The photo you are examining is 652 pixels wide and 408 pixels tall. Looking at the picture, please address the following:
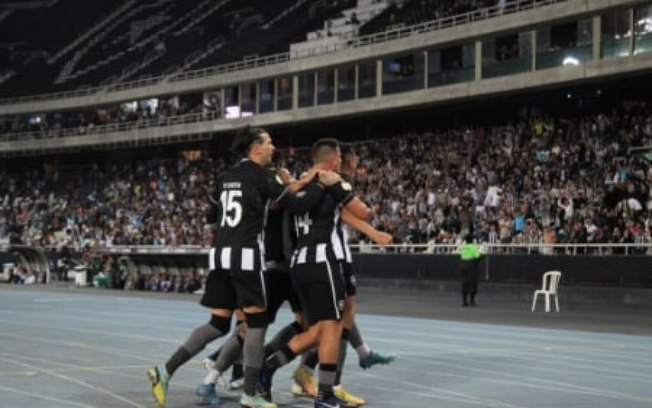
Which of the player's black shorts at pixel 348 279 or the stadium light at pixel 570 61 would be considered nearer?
the player's black shorts at pixel 348 279

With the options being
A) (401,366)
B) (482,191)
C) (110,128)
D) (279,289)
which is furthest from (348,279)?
(110,128)

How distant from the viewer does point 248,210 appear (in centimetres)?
853

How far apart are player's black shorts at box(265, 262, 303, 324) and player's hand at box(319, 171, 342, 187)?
1.01 meters

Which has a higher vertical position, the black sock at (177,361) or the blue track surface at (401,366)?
the black sock at (177,361)

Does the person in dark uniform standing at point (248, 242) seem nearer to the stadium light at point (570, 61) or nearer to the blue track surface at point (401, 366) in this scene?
the blue track surface at point (401, 366)

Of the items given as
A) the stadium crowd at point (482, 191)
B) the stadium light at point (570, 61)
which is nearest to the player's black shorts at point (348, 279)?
the stadium crowd at point (482, 191)

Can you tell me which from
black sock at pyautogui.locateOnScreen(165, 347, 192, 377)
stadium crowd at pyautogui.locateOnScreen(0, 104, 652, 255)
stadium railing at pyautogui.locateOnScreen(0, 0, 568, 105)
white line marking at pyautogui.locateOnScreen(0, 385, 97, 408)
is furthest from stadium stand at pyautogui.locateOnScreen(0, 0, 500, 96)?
black sock at pyautogui.locateOnScreen(165, 347, 192, 377)

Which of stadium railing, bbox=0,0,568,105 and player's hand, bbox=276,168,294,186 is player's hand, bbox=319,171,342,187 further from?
stadium railing, bbox=0,0,568,105

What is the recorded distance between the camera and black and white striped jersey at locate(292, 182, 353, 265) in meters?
8.63

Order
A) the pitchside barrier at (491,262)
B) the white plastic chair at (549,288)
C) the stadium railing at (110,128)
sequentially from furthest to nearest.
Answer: the stadium railing at (110,128) → the pitchside barrier at (491,262) → the white plastic chair at (549,288)

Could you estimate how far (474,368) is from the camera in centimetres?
1196

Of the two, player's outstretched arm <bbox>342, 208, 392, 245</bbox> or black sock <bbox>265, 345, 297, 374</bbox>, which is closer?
player's outstretched arm <bbox>342, 208, 392, 245</bbox>

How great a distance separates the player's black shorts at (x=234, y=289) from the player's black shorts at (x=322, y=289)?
1.19 feet

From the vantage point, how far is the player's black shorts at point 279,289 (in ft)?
30.5
